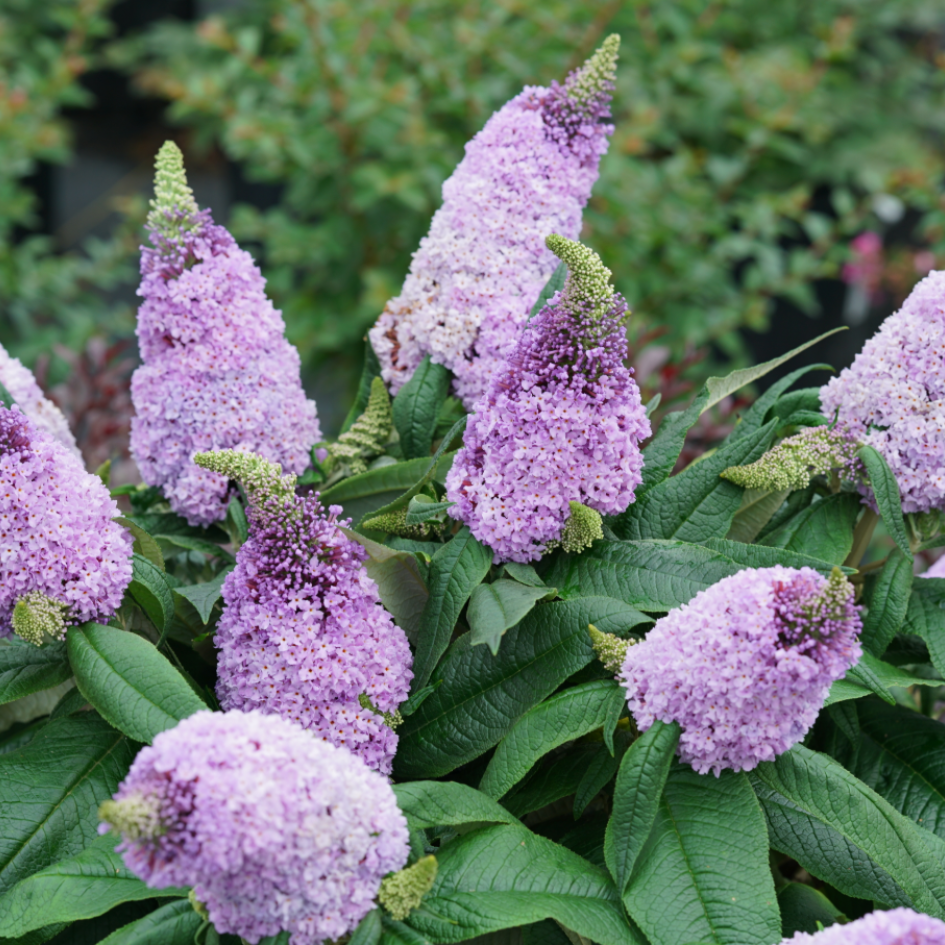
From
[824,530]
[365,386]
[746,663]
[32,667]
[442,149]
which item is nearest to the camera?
[746,663]

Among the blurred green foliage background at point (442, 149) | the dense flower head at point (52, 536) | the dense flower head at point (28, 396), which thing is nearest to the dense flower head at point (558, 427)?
the dense flower head at point (52, 536)

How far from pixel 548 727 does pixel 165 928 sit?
0.40m

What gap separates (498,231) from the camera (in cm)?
143

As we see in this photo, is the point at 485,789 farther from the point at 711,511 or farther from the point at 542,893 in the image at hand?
the point at 711,511

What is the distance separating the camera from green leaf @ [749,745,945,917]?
1.03 metres

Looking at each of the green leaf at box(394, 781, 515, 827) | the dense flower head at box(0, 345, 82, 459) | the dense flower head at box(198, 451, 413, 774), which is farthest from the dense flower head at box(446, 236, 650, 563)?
the dense flower head at box(0, 345, 82, 459)

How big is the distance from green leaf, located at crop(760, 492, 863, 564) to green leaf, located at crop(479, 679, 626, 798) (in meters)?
0.33

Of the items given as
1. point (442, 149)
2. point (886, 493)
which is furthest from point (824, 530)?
point (442, 149)

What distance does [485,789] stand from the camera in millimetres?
1084

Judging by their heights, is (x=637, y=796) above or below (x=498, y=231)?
below

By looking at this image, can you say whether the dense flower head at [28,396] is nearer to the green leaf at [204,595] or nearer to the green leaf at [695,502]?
the green leaf at [204,595]

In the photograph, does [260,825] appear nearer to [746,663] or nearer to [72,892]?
[72,892]

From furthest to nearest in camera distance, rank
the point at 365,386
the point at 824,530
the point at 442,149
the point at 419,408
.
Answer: the point at 442,149 < the point at 365,386 < the point at 419,408 < the point at 824,530

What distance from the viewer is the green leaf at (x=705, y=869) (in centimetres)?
97
